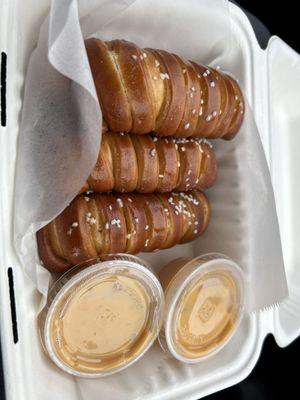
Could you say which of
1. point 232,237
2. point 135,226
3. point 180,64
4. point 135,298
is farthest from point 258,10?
point 135,298

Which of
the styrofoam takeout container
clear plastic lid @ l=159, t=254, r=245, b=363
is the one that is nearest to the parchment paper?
the styrofoam takeout container

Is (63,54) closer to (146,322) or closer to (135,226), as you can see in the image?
(135,226)

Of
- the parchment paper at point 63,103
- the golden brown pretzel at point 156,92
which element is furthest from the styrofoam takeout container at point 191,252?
the golden brown pretzel at point 156,92

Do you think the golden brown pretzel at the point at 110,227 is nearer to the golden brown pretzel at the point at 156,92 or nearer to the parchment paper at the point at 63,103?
the parchment paper at the point at 63,103

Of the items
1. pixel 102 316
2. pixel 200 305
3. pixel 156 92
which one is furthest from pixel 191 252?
pixel 156 92

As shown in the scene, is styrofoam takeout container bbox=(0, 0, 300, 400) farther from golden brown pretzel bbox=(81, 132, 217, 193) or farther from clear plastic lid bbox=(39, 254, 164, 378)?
golden brown pretzel bbox=(81, 132, 217, 193)
